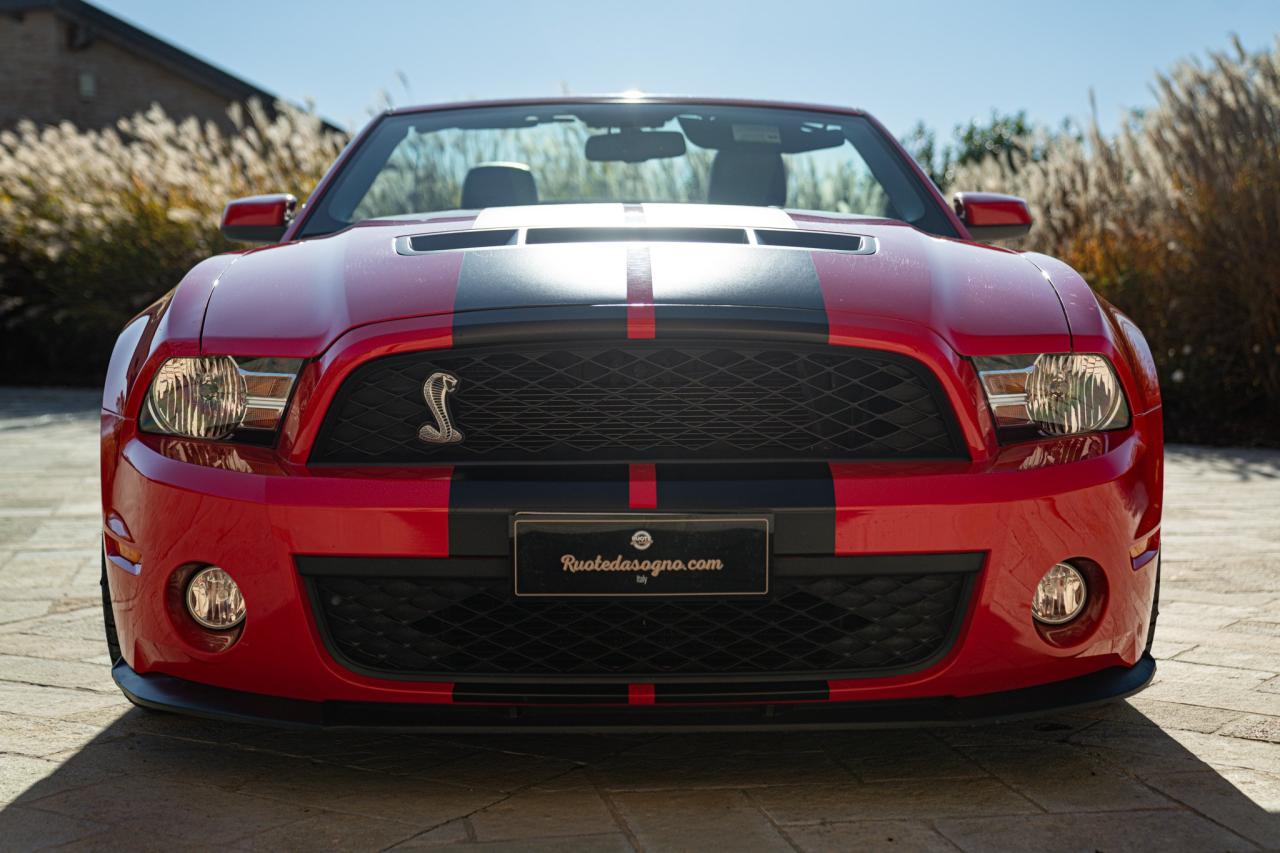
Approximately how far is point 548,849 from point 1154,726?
4.28 feet

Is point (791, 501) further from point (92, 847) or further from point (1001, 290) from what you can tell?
point (92, 847)

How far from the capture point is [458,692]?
2234mm

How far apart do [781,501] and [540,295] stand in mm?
525

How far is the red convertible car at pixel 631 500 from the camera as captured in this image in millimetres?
2205

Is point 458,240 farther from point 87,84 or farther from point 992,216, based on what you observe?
point 87,84

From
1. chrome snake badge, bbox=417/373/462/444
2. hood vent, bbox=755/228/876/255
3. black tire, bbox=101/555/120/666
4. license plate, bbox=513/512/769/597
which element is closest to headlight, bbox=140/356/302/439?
chrome snake badge, bbox=417/373/462/444

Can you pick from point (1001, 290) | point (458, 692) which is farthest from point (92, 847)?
point (1001, 290)

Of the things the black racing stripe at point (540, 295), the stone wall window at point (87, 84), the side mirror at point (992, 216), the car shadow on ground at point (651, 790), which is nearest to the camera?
the car shadow on ground at point (651, 790)

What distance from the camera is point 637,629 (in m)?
2.27

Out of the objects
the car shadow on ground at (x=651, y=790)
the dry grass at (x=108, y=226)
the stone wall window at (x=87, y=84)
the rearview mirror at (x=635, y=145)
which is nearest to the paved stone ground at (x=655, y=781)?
the car shadow on ground at (x=651, y=790)

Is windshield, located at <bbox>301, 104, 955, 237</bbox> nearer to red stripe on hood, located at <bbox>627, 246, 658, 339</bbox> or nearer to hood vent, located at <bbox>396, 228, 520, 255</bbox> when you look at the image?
hood vent, located at <bbox>396, 228, 520, 255</bbox>

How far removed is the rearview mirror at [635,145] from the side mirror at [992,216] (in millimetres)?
791

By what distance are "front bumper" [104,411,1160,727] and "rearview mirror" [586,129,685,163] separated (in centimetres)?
183

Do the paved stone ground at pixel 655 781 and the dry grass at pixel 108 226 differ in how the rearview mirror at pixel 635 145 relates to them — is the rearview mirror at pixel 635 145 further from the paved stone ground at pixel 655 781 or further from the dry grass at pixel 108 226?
the dry grass at pixel 108 226
